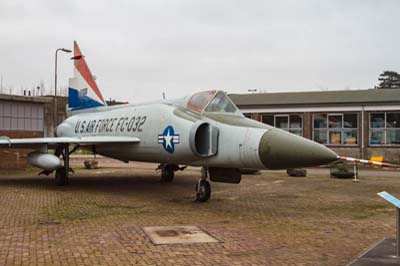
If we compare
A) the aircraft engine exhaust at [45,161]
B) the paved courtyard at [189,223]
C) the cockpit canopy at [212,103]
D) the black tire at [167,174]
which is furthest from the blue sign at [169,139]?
the black tire at [167,174]

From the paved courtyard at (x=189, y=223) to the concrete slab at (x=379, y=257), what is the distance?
0.94ft

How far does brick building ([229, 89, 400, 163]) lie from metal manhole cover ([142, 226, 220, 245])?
26112mm

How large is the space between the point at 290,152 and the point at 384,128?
983 inches

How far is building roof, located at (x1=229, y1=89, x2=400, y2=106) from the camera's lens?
105ft

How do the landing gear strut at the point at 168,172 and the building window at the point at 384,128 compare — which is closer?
the landing gear strut at the point at 168,172

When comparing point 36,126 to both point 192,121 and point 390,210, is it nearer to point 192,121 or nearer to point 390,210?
point 192,121

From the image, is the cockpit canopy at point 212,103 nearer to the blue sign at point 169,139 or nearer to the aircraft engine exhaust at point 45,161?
the blue sign at point 169,139

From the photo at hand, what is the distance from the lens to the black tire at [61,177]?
49.2 ft

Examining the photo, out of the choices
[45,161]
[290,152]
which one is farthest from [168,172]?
[290,152]

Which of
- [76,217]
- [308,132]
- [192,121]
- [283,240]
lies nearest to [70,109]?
[192,121]

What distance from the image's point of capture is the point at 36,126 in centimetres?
2292

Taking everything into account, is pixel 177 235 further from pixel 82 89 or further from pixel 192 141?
pixel 82 89

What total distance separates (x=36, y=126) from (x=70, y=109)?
5.07m

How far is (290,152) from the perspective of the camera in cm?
887
